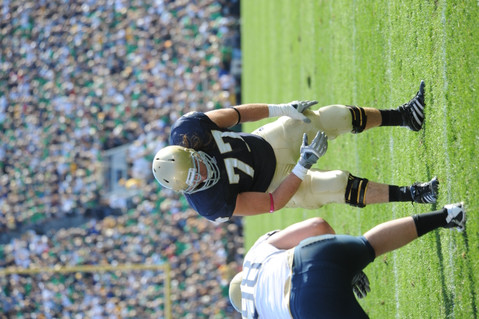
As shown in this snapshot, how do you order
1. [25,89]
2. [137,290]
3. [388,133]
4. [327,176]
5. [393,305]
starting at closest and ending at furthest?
[327,176] → [393,305] → [388,133] → [137,290] → [25,89]

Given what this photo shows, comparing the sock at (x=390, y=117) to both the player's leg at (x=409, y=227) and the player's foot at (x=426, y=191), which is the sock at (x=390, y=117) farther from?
the player's leg at (x=409, y=227)

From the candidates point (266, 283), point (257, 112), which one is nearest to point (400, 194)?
point (257, 112)

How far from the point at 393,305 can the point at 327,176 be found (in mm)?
1140

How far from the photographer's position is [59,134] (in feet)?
39.7

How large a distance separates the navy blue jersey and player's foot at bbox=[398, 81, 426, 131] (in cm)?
94

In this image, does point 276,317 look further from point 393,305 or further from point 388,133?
point 388,133

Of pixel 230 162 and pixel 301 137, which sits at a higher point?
pixel 301 137

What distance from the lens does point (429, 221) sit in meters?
3.01

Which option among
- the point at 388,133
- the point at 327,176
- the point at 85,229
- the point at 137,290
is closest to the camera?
the point at 327,176

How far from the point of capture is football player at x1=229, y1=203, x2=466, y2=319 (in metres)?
2.61

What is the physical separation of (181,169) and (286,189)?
0.59m

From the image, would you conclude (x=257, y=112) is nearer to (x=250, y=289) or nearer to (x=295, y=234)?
(x=295, y=234)

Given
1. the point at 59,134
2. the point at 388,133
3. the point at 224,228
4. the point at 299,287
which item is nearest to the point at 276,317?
the point at 299,287

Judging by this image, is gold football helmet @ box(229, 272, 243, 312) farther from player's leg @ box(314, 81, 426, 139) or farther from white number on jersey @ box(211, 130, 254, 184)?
player's leg @ box(314, 81, 426, 139)
